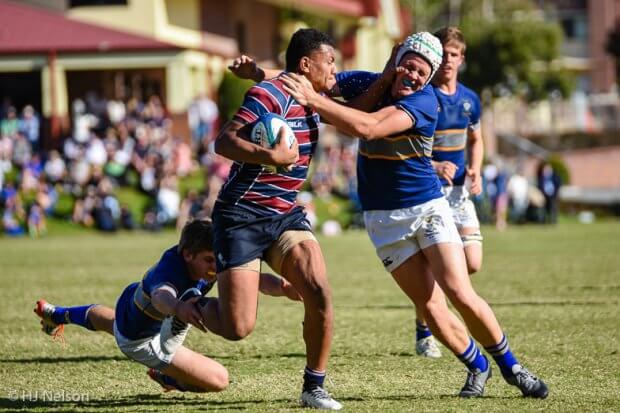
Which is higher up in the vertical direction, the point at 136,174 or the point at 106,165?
the point at 106,165

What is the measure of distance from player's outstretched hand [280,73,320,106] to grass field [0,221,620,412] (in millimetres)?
1888

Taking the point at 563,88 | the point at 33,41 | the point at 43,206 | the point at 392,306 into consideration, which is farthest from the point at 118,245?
the point at 563,88

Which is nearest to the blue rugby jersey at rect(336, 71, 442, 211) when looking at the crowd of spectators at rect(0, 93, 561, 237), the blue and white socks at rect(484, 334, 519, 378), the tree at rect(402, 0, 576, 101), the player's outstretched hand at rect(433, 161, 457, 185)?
the blue and white socks at rect(484, 334, 519, 378)

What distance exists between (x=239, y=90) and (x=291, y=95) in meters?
28.9

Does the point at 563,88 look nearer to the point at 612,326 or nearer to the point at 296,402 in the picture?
the point at 612,326

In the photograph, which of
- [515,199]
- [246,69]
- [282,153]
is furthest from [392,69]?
[515,199]

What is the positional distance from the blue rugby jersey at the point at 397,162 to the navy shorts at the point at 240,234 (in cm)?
80

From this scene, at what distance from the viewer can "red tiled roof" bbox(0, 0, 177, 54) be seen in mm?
35438

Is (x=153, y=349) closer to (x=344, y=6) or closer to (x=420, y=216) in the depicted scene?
(x=420, y=216)

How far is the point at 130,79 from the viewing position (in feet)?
124

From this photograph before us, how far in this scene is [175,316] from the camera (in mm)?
6957

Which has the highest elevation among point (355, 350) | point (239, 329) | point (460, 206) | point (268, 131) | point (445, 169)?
point (268, 131)

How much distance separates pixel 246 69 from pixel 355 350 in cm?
303

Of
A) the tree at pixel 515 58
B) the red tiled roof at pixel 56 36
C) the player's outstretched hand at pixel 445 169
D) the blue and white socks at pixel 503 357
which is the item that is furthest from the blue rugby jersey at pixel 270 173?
the tree at pixel 515 58
